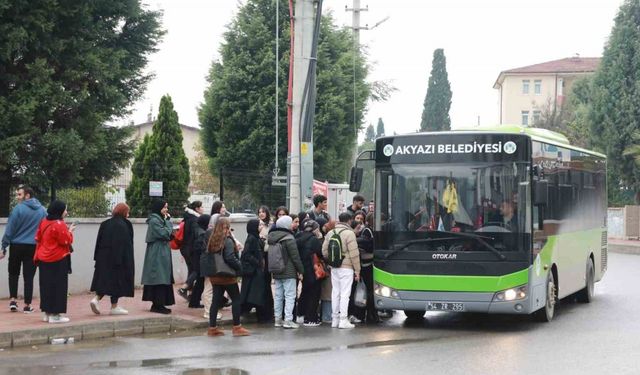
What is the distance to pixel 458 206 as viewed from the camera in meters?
14.3

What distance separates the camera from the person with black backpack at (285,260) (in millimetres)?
14703

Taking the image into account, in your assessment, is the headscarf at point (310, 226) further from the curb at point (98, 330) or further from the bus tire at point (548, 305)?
the bus tire at point (548, 305)

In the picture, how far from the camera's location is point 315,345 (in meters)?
13.1

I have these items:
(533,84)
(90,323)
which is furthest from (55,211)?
(533,84)

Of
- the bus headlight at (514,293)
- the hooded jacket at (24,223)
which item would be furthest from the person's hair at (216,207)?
the bus headlight at (514,293)

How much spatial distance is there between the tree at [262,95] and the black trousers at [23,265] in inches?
821

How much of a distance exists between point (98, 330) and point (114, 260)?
1.31m

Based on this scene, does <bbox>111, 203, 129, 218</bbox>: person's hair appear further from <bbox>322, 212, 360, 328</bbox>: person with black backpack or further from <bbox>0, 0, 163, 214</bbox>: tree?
<bbox>0, 0, 163, 214</bbox>: tree

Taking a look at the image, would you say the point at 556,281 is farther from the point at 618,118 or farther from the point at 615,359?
the point at 618,118

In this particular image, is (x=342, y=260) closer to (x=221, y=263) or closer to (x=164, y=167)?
(x=221, y=263)

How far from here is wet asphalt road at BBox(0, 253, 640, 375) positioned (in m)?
11.0

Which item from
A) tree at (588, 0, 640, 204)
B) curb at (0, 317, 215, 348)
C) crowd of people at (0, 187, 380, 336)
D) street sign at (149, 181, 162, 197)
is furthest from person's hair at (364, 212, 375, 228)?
tree at (588, 0, 640, 204)

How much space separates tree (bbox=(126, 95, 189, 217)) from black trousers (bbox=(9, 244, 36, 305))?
374 inches

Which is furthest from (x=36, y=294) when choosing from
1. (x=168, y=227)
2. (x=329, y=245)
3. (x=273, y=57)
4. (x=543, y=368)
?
(x=273, y=57)
